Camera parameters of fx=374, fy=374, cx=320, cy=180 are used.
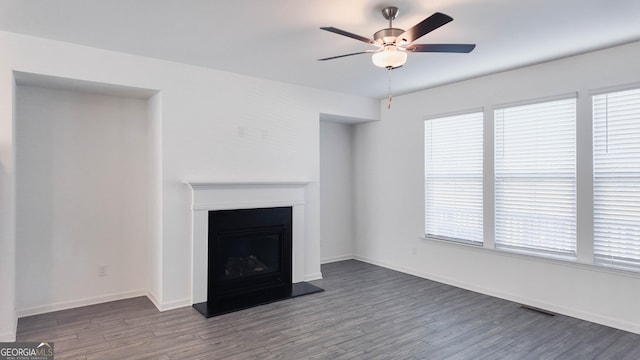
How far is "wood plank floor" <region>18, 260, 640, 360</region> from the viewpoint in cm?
304

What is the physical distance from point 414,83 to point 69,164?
4.18 meters

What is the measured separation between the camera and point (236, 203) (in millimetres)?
4355

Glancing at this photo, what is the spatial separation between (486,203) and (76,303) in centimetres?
481

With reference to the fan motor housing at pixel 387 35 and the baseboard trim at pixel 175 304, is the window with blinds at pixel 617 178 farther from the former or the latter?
the baseboard trim at pixel 175 304

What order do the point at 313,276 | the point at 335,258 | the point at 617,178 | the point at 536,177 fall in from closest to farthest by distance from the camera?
1. the point at 617,178
2. the point at 536,177
3. the point at 313,276
4. the point at 335,258

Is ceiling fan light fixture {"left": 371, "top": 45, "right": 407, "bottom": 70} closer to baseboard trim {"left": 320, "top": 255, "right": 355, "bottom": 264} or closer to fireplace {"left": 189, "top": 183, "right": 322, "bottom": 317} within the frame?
fireplace {"left": 189, "top": 183, "right": 322, "bottom": 317}

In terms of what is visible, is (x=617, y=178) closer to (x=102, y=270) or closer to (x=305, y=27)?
(x=305, y=27)

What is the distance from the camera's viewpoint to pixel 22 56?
10.7 ft

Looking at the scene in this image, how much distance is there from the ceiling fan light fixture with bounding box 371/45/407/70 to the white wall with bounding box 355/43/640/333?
7.39 feet

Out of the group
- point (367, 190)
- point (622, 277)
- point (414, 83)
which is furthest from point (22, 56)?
point (622, 277)

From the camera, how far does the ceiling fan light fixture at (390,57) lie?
2682 millimetres

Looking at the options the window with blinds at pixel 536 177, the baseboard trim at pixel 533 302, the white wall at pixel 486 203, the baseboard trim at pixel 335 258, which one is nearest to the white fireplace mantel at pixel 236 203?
the baseboard trim at pixel 335 258

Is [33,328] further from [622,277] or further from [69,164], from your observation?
[622,277]

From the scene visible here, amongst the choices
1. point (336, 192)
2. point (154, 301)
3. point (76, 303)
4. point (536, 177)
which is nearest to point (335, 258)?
point (336, 192)
